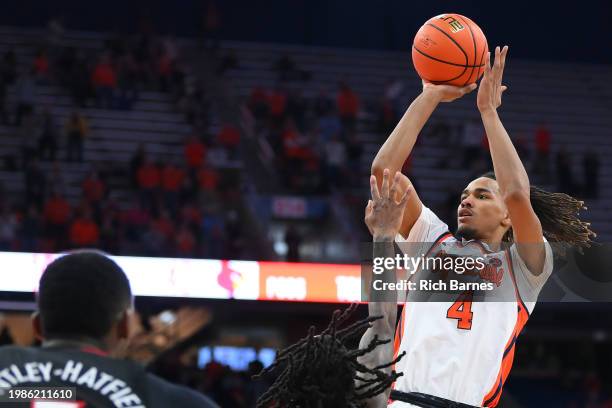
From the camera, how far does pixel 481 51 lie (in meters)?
5.37

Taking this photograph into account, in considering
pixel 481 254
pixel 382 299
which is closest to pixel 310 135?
pixel 481 254

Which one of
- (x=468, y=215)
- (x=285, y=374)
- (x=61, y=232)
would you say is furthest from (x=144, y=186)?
(x=285, y=374)

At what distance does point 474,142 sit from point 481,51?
14576 mm

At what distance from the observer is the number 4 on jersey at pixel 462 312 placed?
4.88m

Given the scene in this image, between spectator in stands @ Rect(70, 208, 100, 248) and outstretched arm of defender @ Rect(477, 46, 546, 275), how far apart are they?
33.7ft

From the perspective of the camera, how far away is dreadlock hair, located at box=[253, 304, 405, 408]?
12.4 feet

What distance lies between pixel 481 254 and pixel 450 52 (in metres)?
0.99

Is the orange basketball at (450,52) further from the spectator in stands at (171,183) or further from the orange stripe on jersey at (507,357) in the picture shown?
the spectator in stands at (171,183)

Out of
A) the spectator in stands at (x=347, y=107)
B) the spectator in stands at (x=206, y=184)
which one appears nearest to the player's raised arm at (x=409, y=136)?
the spectator in stands at (x=206, y=184)

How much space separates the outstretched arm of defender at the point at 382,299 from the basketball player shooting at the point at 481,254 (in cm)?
52

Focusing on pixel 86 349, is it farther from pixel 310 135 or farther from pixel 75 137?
pixel 310 135

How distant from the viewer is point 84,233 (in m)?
14.5

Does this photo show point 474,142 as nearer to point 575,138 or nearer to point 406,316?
point 575,138

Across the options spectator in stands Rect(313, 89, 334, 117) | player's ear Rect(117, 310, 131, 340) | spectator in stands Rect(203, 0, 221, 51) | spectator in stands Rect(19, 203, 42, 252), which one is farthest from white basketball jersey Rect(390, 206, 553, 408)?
spectator in stands Rect(203, 0, 221, 51)
